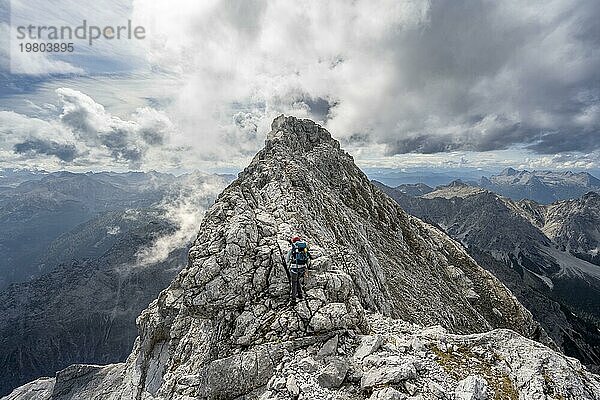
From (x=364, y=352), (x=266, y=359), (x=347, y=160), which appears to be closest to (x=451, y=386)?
(x=364, y=352)

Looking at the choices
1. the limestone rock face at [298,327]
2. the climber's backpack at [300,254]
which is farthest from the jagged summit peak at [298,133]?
the climber's backpack at [300,254]

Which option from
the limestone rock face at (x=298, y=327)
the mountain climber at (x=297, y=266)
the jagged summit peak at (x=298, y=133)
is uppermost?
the jagged summit peak at (x=298, y=133)

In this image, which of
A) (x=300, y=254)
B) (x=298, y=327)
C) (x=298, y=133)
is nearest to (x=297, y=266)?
(x=300, y=254)

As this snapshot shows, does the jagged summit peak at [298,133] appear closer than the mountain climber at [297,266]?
No

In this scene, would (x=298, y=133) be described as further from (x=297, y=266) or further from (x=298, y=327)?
(x=298, y=327)

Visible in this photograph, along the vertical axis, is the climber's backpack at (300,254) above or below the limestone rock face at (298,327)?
above

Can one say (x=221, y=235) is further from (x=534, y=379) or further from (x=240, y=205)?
(x=534, y=379)

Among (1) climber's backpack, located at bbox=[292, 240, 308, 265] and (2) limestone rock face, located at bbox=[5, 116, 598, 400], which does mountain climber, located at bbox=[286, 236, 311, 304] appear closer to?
(1) climber's backpack, located at bbox=[292, 240, 308, 265]

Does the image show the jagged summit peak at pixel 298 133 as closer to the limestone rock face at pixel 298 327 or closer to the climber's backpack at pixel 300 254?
the limestone rock face at pixel 298 327
